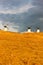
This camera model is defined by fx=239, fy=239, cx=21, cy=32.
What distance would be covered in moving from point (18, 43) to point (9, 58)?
6616mm

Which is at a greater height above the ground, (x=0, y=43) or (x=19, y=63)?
(x=0, y=43)

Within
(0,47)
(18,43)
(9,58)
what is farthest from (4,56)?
(18,43)

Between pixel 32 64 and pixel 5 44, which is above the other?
pixel 5 44

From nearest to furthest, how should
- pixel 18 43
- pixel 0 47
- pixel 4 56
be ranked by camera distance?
pixel 4 56
pixel 0 47
pixel 18 43

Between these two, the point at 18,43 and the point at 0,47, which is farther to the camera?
the point at 18,43

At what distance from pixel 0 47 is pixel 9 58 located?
4.07 m

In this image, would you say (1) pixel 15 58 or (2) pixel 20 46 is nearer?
(1) pixel 15 58

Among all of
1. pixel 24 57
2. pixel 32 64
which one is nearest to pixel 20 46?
pixel 24 57

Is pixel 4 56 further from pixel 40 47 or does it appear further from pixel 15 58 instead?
pixel 40 47

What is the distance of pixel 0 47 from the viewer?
2769 cm

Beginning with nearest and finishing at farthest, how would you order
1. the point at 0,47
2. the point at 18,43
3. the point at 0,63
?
the point at 0,63, the point at 0,47, the point at 18,43

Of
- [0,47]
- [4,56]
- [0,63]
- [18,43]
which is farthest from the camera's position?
[18,43]

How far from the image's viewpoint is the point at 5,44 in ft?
94.7

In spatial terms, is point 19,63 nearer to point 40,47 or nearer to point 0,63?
point 0,63
